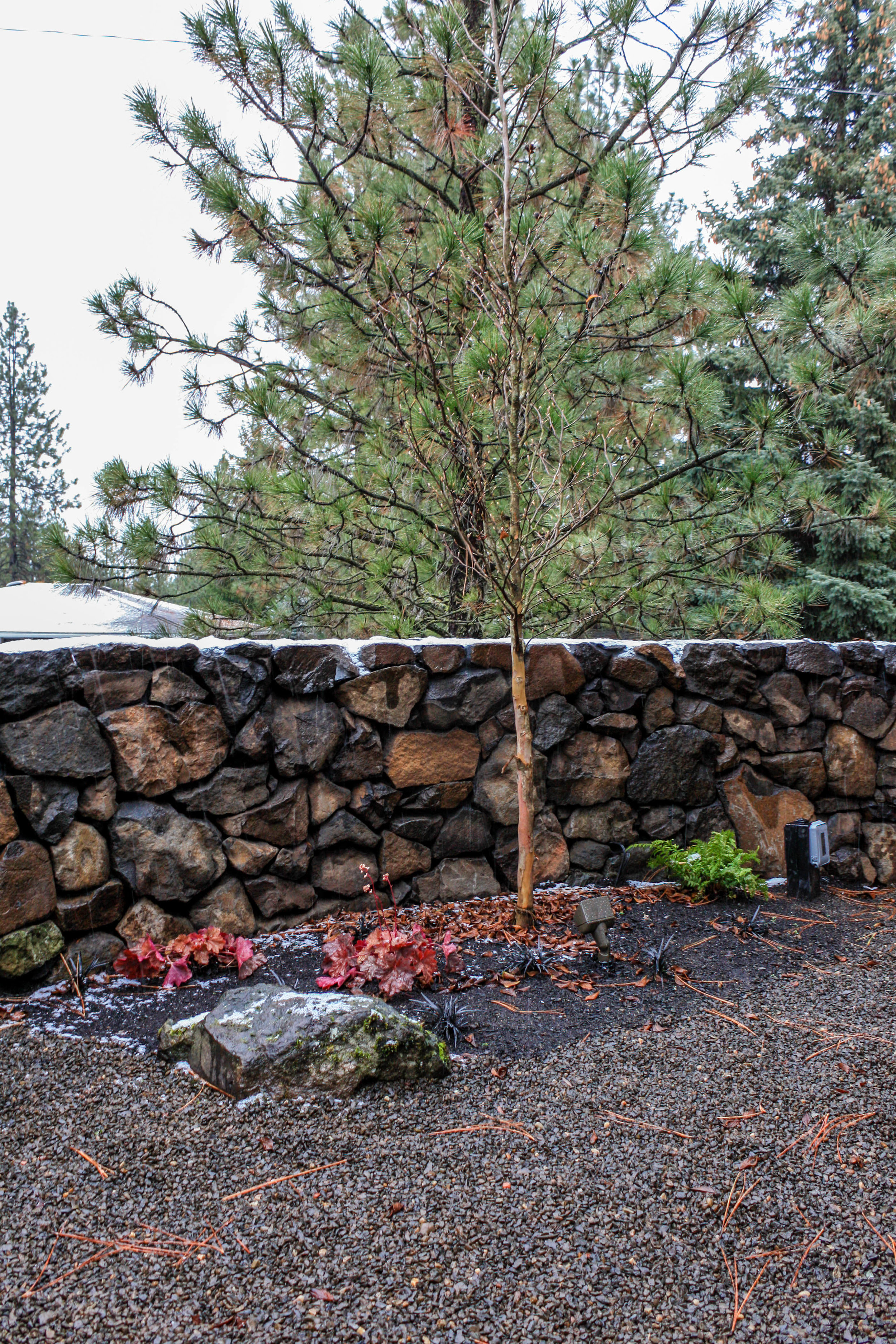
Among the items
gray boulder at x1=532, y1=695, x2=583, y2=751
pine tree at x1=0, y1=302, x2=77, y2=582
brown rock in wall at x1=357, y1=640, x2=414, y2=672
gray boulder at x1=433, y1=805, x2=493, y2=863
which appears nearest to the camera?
brown rock in wall at x1=357, y1=640, x2=414, y2=672

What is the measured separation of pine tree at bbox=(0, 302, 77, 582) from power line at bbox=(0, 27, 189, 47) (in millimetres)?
19292

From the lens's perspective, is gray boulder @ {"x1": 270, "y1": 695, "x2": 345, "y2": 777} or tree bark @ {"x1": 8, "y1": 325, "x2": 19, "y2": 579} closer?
gray boulder @ {"x1": 270, "y1": 695, "x2": 345, "y2": 777}

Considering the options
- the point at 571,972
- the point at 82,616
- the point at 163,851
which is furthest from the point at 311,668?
the point at 82,616

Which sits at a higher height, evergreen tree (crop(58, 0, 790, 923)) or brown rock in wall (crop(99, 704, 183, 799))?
evergreen tree (crop(58, 0, 790, 923))

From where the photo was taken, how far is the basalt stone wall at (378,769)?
8.29 ft

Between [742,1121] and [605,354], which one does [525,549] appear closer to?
[605,354]

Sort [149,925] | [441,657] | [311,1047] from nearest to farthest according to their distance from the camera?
1. [311,1047]
2. [149,925]
3. [441,657]

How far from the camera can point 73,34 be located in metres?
4.52

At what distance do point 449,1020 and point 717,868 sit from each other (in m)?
1.49

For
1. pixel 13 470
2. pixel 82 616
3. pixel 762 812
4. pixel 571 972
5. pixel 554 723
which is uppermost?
pixel 13 470

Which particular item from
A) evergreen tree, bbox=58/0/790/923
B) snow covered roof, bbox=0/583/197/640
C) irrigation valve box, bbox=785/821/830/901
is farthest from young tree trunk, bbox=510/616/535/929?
snow covered roof, bbox=0/583/197/640

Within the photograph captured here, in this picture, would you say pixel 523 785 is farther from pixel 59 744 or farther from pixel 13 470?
pixel 13 470

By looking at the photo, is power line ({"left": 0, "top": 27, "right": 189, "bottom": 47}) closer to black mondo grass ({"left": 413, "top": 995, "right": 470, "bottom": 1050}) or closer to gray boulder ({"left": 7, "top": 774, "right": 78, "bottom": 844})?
gray boulder ({"left": 7, "top": 774, "right": 78, "bottom": 844})

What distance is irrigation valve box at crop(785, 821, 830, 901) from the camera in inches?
130
